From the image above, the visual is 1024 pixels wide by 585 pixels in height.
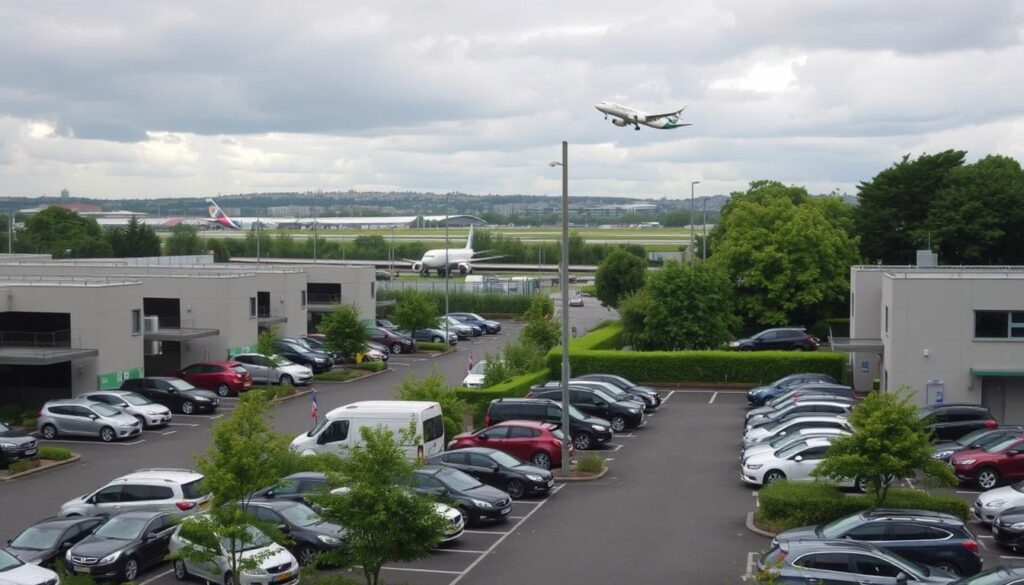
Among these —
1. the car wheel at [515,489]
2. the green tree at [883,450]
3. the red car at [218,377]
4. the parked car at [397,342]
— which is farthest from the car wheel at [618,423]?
the parked car at [397,342]

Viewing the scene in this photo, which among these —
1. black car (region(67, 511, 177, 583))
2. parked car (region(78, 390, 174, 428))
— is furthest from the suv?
parked car (region(78, 390, 174, 428))

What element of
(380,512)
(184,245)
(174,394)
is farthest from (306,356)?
(184,245)

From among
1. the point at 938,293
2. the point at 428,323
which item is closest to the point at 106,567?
the point at 938,293

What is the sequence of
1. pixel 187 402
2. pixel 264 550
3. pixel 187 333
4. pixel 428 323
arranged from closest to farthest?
pixel 264 550 → pixel 187 402 → pixel 187 333 → pixel 428 323

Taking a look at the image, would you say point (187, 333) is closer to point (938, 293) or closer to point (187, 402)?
point (187, 402)

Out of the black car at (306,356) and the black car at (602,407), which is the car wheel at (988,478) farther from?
the black car at (306,356)

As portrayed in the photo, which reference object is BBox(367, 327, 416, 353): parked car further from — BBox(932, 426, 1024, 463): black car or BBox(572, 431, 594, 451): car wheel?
BBox(932, 426, 1024, 463): black car

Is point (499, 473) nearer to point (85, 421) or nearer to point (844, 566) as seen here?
point (844, 566)

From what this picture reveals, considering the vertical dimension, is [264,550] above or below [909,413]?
below
